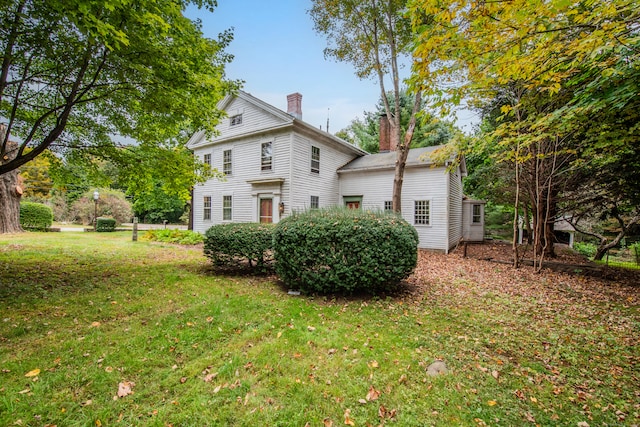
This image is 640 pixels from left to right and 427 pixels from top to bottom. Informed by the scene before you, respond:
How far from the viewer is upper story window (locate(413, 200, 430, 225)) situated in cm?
1311

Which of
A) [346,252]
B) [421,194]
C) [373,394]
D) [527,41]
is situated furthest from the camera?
[421,194]

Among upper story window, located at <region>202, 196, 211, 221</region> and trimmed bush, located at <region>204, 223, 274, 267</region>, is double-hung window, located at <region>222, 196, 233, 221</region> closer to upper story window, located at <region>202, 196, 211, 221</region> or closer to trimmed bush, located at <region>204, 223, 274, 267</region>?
upper story window, located at <region>202, 196, 211, 221</region>

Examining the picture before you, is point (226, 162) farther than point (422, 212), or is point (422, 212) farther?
point (226, 162)

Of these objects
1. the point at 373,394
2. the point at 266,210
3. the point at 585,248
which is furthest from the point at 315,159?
the point at 585,248

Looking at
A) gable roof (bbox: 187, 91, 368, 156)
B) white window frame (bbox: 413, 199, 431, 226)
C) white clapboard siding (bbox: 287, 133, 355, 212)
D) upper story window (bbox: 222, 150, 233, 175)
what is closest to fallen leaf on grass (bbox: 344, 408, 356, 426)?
white clapboard siding (bbox: 287, 133, 355, 212)

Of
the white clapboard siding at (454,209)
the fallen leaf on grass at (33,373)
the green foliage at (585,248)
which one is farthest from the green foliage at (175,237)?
the green foliage at (585,248)

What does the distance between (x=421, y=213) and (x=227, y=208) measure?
1088 centimetres

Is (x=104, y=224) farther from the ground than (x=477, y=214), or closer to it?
closer to it

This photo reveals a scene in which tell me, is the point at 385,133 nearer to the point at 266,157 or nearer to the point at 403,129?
the point at 403,129

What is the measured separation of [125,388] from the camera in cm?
266

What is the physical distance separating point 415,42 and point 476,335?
13.5 ft

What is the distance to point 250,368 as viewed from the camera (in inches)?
119

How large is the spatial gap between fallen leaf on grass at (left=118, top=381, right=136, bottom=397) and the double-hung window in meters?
13.4

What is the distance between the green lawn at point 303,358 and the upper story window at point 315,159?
31.1 ft
